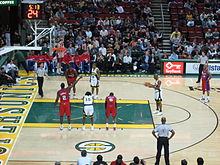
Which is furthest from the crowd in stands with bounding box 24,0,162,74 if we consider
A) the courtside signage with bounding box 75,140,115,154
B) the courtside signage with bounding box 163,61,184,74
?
the courtside signage with bounding box 75,140,115,154

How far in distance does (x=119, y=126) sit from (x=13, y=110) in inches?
171

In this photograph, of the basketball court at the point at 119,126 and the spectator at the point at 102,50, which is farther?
the spectator at the point at 102,50

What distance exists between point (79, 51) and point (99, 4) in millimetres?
6816

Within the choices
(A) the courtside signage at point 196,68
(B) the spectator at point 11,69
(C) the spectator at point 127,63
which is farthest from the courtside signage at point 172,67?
(B) the spectator at point 11,69

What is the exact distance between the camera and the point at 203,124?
15.6 meters

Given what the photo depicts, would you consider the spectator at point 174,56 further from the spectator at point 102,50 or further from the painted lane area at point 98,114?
the painted lane area at point 98,114

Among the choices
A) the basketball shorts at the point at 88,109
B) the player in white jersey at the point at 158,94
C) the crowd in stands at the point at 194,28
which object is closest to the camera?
the basketball shorts at the point at 88,109

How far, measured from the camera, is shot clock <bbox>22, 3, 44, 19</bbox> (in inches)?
711

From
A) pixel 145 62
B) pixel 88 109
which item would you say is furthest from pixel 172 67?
pixel 88 109

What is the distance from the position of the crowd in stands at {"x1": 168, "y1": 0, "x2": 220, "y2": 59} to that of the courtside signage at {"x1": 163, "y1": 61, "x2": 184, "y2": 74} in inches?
18.9

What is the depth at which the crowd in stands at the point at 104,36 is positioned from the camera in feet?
80.7

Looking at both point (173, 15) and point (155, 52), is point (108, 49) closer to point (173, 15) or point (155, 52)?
point (155, 52)

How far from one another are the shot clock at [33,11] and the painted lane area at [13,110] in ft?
11.3

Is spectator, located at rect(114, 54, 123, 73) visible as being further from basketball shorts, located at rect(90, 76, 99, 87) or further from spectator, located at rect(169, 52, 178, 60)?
basketball shorts, located at rect(90, 76, 99, 87)
